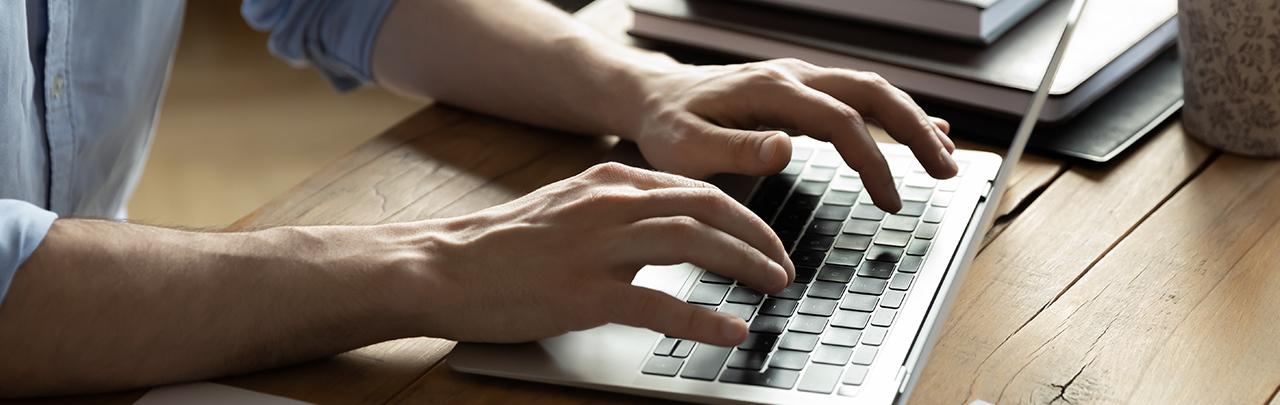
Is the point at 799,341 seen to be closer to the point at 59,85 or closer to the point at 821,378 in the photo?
the point at 821,378

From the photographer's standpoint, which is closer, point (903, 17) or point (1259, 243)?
point (1259, 243)

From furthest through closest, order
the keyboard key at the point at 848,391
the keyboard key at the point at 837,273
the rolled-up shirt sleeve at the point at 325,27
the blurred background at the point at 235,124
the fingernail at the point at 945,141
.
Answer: the blurred background at the point at 235,124 → the rolled-up shirt sleeve at the point at 325,27 → the fingernail at the point at 945,141 → the keyboard key at the point at 837,273 → the keyboard key at the point at 848,391

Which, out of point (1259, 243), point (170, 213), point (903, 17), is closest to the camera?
point (1259, 243)

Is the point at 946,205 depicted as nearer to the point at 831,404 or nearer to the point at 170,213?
the point at 831,404

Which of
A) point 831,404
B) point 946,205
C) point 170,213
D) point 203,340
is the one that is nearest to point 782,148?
point 946,205

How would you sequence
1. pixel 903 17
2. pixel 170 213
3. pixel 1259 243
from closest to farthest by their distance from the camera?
pixel 1259 243 → pixel 903 17 → pixel 170 213

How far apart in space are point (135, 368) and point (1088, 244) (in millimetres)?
562

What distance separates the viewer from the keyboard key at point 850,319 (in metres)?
0.71

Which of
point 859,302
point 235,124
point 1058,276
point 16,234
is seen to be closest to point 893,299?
point 859,302

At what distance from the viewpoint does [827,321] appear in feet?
2.36

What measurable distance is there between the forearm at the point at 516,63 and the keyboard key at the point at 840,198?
0.55ft

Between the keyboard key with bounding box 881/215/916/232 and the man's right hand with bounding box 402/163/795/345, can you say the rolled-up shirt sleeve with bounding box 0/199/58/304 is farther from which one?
the keyboard key with bounding box 881/215/916/232

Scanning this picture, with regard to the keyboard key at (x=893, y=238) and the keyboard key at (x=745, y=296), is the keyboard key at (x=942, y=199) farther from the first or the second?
the keyboard key at (x=745, y=296)

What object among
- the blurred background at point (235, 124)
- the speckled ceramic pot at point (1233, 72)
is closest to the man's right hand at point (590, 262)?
the speckled ceramic pot at point (1233, 72)
